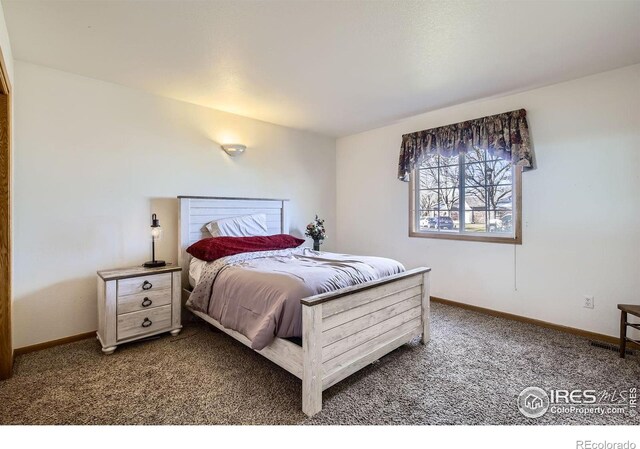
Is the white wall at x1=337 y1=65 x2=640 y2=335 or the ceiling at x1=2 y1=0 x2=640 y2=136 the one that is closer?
the ceiling at x1=2 y1=0 x2=640 y2=136

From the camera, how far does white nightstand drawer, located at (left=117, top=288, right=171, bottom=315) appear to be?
2556 millimetres

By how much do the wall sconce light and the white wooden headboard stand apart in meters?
0.58

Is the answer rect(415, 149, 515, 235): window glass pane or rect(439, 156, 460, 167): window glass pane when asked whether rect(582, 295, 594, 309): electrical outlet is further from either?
rect(439, 156, 460, 167): window glass pane

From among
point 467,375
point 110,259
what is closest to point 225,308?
point 110,259

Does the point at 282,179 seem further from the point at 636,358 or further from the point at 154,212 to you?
the point at 636,358

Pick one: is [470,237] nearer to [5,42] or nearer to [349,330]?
[349,330]

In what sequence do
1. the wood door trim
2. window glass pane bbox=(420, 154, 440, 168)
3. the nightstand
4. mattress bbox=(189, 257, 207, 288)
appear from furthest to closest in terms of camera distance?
1. window glass pane bbox=(420, 154, 440, 168)
2. mattress bbox=(189, 257, 207, 288)
3. the nightstand
4. the wood door trim

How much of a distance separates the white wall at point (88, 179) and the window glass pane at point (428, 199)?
2.52m

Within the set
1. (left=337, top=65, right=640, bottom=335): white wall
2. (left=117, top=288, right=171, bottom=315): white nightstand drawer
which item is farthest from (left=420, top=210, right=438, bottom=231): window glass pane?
(left=117, top=288, right=171, bottom=315): white nightstand drawer

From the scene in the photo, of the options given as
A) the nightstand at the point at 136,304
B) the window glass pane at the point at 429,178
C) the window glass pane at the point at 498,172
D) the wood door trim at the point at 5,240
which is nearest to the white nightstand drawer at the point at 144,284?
the nightstand at the point at 136,304

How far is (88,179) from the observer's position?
2.79m

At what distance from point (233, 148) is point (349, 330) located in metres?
2.65

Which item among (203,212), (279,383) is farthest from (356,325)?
(203,212)

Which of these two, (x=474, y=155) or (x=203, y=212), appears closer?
(x=203, y=212)
